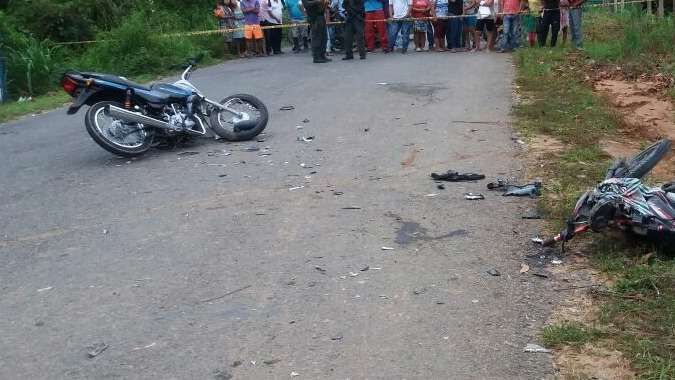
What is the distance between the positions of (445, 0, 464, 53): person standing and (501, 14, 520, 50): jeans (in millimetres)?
1273

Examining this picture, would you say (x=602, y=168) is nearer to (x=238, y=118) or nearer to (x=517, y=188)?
(x=517, y=188)

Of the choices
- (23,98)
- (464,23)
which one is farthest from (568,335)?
(464,23)

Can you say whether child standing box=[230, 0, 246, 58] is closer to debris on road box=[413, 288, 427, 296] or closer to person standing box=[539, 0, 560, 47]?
person standing box=[539, 0, 560, 47]

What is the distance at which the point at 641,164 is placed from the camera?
522 cm

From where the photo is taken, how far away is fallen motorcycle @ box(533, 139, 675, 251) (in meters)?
4.66

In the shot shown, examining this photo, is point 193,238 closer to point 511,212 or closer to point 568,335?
point 511,212

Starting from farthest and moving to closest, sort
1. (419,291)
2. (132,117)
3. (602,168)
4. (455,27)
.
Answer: (455,27) → (132,117) → (602,168) → (419,291)

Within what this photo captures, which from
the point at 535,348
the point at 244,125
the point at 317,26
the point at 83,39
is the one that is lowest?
the point at 535,348

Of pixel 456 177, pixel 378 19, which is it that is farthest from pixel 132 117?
pixel 378 19

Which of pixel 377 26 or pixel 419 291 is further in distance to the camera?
pixel 377 26

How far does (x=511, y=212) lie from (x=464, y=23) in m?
14.2

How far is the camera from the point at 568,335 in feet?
12.8

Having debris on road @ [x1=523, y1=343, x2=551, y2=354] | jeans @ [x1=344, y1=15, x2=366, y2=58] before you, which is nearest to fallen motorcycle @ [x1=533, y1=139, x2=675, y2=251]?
debris on road @ [x1=523, y1=343, x2=551, y2=354]

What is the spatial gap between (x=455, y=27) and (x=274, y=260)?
50.0 ft
